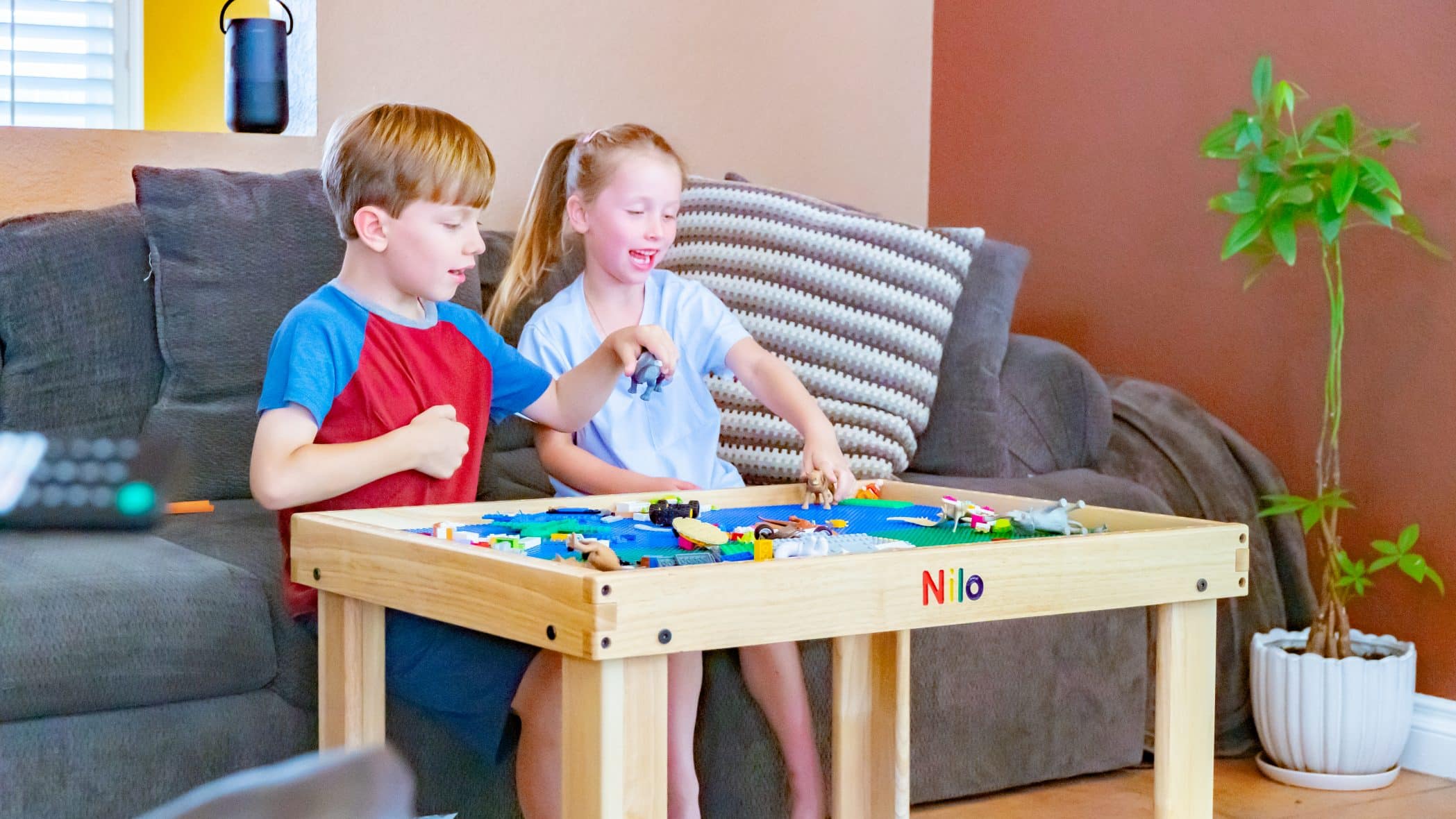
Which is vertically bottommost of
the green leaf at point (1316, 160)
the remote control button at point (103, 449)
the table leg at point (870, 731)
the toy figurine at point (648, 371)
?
the table leg at point (870, 731)

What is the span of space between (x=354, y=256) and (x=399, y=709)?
0.47 m

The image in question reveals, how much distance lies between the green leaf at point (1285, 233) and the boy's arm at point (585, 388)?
0.88 meters

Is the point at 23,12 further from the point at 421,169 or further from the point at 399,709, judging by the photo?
the point at 399,709

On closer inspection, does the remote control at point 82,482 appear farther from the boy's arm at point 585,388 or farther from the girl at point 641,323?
the girl at point 641,323

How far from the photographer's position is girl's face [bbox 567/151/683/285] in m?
1.79

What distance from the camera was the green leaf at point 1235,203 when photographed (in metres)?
2.07

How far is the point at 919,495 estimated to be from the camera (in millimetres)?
1620

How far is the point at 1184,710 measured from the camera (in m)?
1.32

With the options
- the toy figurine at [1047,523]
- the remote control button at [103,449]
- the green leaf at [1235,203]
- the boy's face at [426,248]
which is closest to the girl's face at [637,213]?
the boy's face at [426,248]

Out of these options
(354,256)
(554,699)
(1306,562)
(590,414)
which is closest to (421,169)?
(354,256)

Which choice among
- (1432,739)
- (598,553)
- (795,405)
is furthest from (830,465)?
(1432,739)

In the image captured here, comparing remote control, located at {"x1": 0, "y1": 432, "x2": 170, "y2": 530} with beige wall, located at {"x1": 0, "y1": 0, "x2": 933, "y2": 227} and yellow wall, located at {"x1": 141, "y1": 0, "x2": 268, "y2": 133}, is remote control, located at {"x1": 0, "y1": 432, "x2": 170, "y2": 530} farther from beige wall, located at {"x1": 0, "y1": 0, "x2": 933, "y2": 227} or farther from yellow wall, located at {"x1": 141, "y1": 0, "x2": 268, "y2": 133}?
yellow wall, located at {"x1": 141, "y1": 0, "x2": 268, "y2": 133}

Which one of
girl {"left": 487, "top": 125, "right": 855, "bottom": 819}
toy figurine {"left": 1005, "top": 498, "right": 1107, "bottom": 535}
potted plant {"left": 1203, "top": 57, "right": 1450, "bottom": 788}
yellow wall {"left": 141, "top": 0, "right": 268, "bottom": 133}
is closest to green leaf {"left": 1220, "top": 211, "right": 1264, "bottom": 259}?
potted plant {"left": 1203, "top": 57, "right": 1450, "bottom": 788}

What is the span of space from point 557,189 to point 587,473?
405mm
